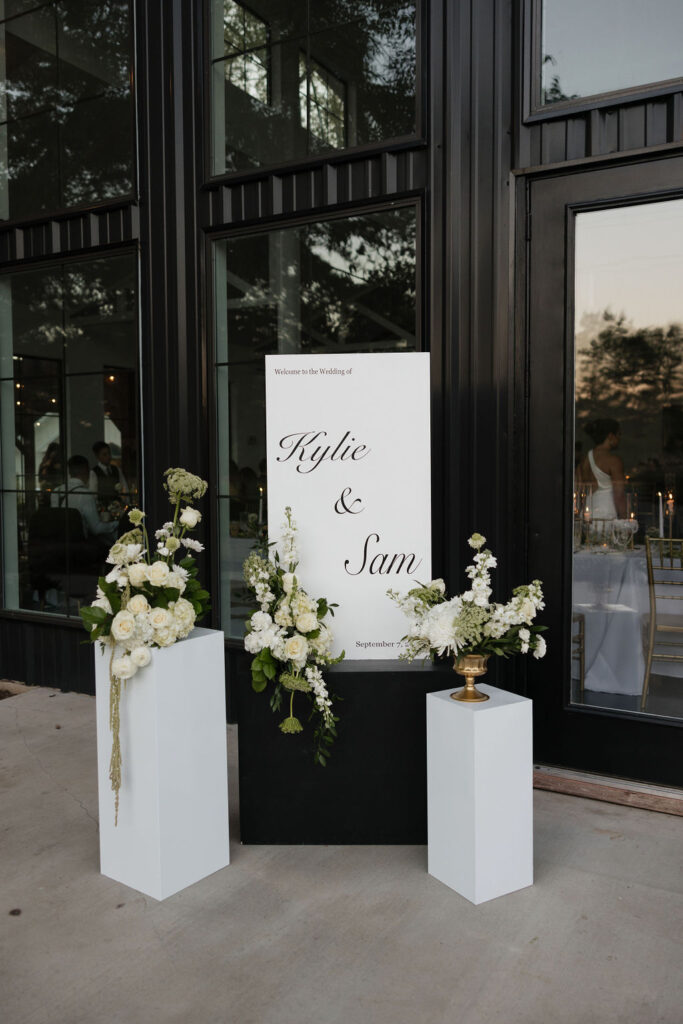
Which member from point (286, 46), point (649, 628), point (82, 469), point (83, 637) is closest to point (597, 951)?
point (649, 628)

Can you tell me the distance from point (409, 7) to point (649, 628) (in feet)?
10.6

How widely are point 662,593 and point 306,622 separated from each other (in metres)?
1.72

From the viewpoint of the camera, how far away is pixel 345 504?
119 inches

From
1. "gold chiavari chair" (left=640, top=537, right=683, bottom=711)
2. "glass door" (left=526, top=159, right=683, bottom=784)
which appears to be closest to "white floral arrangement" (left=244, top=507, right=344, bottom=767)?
"glass door" (left=526, top=159, right=683, bottom=784)

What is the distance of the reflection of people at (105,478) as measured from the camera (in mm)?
4859

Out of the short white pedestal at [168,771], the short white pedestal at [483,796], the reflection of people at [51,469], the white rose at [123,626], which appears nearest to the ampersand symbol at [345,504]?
the short white pedestal at [168,771]

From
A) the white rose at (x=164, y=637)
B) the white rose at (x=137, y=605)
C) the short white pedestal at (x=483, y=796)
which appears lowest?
the short white pedestal at (x=483, y=796)

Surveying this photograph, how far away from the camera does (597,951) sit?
228cm

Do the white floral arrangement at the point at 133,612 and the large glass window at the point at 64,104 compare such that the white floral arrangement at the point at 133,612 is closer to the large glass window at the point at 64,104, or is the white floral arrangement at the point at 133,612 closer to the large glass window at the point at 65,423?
the large glass window at the point at 65,423

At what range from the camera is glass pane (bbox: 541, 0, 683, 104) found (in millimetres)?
3293

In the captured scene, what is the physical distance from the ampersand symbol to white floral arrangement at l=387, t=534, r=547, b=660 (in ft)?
1.43

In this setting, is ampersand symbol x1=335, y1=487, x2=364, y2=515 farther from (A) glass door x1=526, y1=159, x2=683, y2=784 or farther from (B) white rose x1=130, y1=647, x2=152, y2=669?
(A) glass door x1=526, y1=159, x2=683, y2=784

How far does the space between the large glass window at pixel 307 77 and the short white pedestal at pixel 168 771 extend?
280 centimetres

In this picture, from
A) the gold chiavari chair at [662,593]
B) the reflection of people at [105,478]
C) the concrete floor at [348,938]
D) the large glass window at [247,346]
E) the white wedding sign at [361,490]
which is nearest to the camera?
the concrete floor at [348,938]
